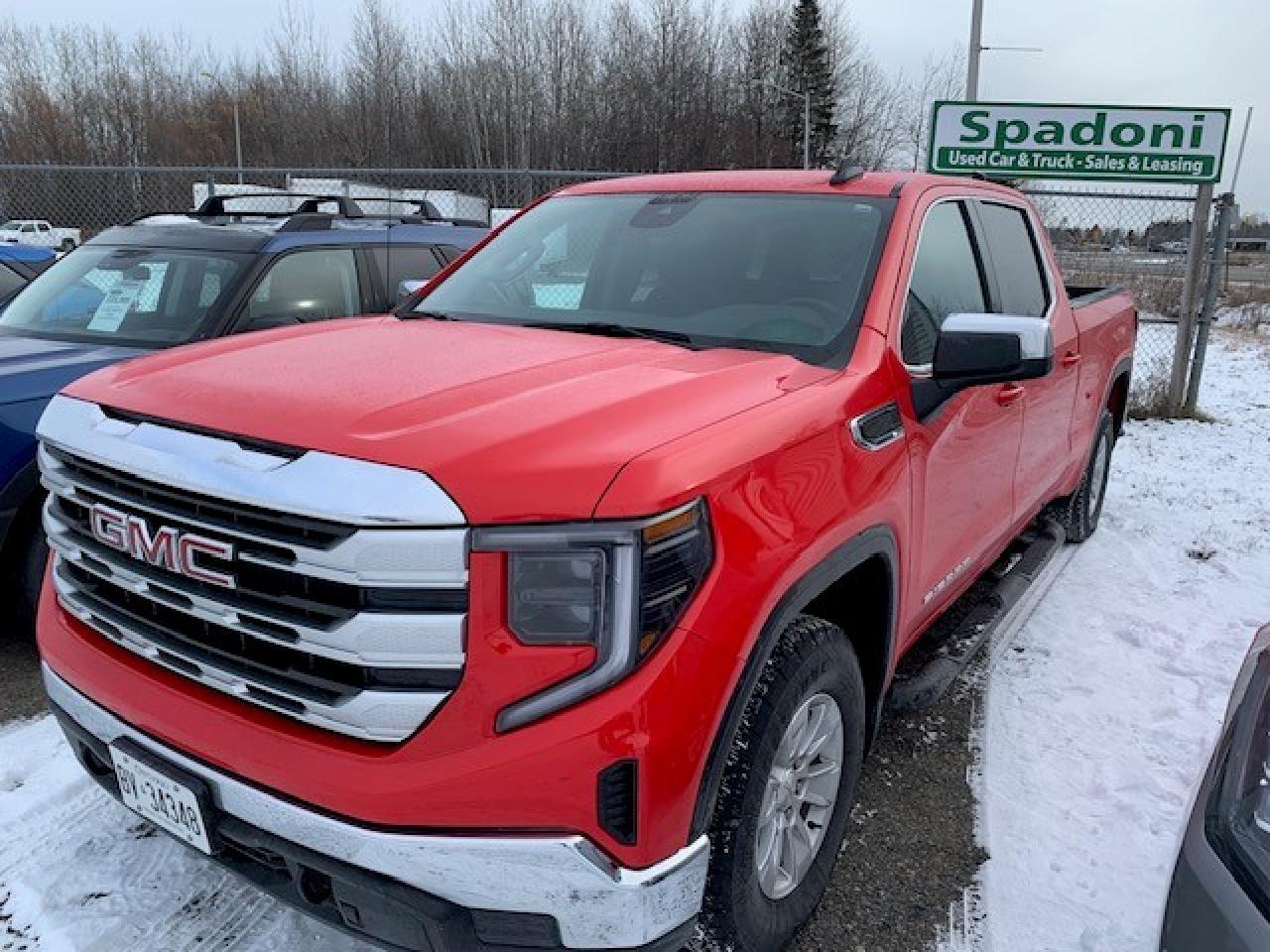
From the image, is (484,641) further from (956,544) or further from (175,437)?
(956,544)

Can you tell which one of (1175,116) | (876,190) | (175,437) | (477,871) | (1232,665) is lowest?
(1232,665)

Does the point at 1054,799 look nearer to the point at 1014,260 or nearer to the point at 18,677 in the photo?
the point at 1014,260

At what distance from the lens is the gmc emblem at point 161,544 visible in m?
1.84

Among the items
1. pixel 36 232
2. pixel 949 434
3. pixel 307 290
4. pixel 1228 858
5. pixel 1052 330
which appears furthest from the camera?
pixel 36 232

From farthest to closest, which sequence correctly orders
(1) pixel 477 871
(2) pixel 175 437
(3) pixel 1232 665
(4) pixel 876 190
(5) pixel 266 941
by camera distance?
(3) pixel 1232 665, (4) pixel 876 190, (5) pixel 266 941, (2) pixel 175 437, (1) pixel 477 871

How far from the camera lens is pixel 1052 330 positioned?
3.53 meters

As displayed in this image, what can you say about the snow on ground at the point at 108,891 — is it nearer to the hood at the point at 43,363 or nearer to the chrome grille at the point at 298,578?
the chrome grille at the point at 298,578

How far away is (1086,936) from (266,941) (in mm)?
2035

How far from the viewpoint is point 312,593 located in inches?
69.6

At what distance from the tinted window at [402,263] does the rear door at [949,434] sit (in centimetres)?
312

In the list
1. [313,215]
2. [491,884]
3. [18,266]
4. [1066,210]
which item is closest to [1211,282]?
[1066,210]

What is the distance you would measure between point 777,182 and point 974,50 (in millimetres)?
12893

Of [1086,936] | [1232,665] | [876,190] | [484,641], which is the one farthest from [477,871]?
[1232,665]

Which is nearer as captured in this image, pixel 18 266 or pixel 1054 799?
pixel 1054 799
